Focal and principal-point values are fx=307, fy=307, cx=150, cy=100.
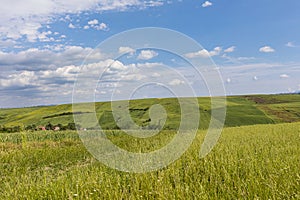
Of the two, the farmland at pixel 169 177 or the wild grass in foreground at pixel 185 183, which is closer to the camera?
the wild grass in foreground at pixel 185 183

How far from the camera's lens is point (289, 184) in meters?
5.21

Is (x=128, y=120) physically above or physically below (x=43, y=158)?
above

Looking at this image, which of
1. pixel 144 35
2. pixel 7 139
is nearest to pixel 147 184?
pixel 144 35

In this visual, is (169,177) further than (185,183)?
Yes

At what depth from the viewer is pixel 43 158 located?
13508 mm

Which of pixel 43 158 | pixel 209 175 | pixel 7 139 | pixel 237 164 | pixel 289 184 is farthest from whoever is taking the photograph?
pixel 7 139

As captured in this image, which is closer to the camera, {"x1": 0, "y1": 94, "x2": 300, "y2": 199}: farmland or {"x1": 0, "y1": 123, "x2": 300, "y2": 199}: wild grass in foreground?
{"x1": 0, "y1": 123, "x2": 300, "y2": 199}: wild grass in foreground

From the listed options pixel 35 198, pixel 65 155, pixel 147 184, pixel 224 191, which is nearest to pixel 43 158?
pixel 65 155

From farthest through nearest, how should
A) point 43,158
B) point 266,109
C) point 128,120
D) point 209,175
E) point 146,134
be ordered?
point 266,109, point 146,134, point 43,158, point 128,120, point 209,175

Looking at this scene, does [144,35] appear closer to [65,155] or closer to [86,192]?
[86,192]

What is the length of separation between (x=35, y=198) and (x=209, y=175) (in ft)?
12.2

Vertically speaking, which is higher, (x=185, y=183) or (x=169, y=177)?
(x=185, y=183)

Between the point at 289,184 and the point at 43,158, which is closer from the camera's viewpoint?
the point at 289,184

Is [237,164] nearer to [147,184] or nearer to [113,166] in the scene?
[147,184]
